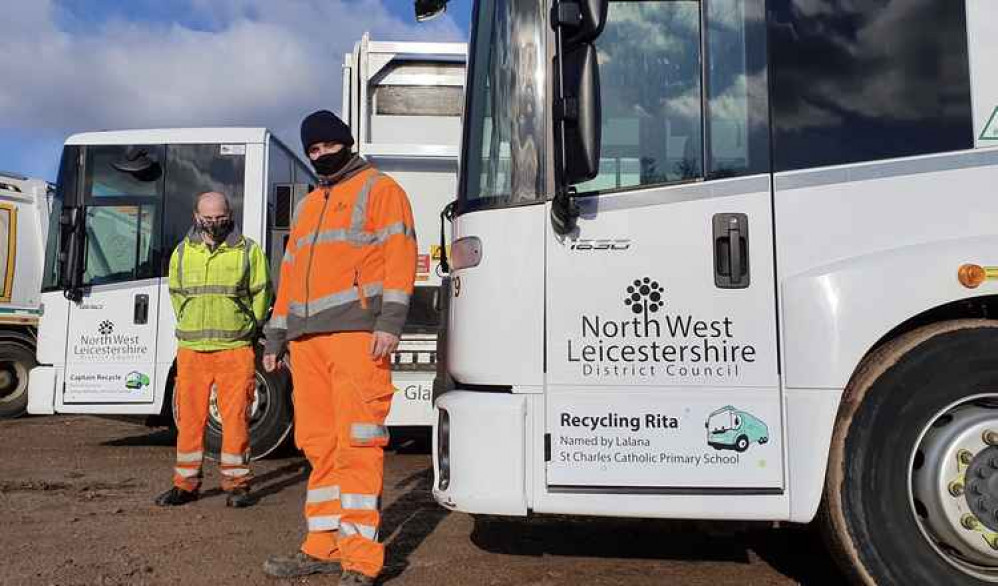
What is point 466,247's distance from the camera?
3.31m

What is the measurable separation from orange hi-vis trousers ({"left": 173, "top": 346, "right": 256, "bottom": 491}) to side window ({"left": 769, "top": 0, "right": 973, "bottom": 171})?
356 cm

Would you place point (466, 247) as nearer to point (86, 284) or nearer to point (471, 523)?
point (471, 523)

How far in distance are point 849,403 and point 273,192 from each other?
538 cm

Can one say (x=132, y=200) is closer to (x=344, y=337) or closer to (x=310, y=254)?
(x=310, y=254)

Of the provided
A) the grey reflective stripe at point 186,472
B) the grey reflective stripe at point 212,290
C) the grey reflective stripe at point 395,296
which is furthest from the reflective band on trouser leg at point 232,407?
the grey reflective stripe at point 395,296

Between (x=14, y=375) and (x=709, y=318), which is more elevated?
(x=709, y=318)

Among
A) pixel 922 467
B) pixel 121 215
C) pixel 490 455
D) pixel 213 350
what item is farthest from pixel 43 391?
pixel 922 467

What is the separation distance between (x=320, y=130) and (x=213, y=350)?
6.73 feet

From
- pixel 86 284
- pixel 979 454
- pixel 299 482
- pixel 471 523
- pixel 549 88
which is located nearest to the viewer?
pixel 979 454

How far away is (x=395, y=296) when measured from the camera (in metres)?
3.44

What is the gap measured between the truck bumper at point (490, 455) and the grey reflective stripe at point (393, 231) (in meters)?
0.84

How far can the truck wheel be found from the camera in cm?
662

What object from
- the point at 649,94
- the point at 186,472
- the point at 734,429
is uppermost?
the point at 649,94

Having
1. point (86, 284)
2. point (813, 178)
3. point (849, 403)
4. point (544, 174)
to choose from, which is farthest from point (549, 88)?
point (86, 284)
